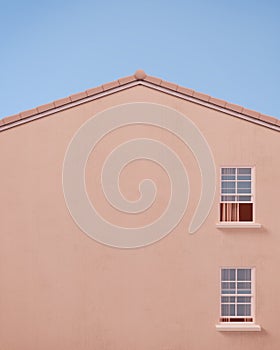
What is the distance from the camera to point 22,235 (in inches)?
620

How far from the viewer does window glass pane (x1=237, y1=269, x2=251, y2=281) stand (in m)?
15.7

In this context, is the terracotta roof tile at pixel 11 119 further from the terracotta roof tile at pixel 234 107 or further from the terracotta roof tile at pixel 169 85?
the terracotta roof tile at pixel 234 107

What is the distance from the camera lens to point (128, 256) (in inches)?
616

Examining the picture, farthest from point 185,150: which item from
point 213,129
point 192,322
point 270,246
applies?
point 192,322

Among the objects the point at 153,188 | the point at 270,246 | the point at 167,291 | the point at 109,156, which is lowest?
the point at 167,291

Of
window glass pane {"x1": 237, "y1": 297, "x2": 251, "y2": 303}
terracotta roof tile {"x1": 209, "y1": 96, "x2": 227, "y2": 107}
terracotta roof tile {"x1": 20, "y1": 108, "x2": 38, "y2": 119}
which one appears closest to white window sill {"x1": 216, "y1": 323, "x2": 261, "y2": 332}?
window glass pane {"x1": 237, "y1": 297, "x2": 251, "y2": 303}

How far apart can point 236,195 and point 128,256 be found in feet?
13.7

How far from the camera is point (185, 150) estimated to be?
1575 cm

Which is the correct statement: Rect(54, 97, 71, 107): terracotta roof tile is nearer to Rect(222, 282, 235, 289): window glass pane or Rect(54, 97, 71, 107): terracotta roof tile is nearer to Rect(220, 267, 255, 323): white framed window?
Rect(220, 267, 255, 323): white framed window

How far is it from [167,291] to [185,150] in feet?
15.6

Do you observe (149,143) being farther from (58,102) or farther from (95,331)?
(95,331)

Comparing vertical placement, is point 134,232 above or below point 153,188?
below

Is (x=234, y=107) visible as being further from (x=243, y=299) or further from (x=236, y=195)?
(x=243, y=299)

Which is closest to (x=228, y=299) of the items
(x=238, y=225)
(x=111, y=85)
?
(x=238, y=225)
